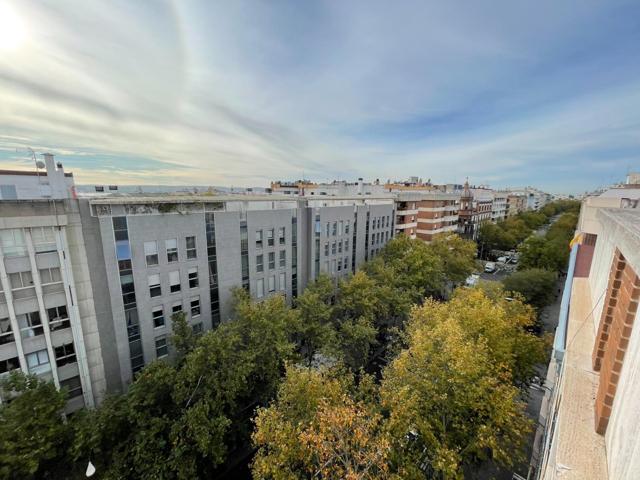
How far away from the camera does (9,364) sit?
18.0m

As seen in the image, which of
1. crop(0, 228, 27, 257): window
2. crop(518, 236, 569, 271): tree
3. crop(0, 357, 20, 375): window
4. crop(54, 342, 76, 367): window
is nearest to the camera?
crop(0, 228, 27, 257): window

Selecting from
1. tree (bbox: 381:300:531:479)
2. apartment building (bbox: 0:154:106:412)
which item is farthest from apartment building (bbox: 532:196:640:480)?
apartment building (bbox: 0:154:106:412)

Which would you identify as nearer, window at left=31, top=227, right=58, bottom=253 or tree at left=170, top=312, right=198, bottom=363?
window at left=31, top=227, right=58, bottom=253

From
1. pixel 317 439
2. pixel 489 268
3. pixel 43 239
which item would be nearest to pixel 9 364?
pixel 43 239

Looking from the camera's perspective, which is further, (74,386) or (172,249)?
(172,249)

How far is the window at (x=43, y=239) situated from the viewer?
17.8 m

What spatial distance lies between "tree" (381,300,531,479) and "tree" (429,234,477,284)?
95.9 ft

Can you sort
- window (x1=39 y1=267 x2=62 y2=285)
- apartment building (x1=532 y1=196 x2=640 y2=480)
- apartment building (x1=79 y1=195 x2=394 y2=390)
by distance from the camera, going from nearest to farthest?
apartment building (x1=532 y1=196 x2=640 y2=480) → window (x1=39 y1=267 x2=62 y2=285) → apartment building (x1=79 y1=195 x2=394 y2=390)

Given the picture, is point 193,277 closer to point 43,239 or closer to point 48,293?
point 48,293

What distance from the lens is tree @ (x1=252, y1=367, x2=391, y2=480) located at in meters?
10.4

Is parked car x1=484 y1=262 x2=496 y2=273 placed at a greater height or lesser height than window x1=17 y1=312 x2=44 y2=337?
lesser

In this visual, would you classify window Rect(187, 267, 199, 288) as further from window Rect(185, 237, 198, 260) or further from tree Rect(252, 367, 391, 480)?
tree Rect(252, 367, 391, 480)

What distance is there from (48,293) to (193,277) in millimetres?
9348

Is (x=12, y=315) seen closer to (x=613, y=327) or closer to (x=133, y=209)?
(x=133, y=209)
